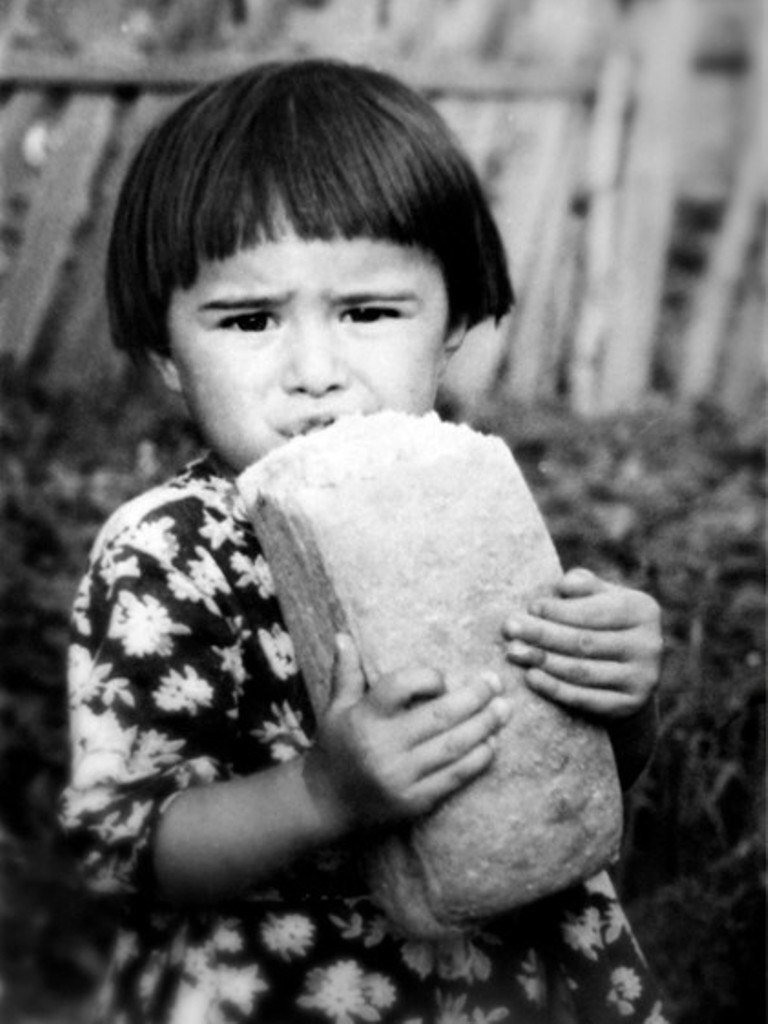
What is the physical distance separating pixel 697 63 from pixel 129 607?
6420mm

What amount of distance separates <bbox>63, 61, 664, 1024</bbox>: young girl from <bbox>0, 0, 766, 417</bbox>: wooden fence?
237 cm

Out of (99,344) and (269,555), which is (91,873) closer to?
(269,555)

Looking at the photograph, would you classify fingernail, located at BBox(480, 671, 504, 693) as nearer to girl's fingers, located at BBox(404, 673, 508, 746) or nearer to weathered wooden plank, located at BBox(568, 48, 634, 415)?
girl's fingers, located at BBox(404, 673, 508, 746)

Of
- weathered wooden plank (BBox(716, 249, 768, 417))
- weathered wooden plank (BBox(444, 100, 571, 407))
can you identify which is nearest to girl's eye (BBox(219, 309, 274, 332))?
weathered wooden plank (BBox(444, 100, 571, 407))

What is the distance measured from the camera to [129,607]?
1703 millimetres

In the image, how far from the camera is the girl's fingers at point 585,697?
65.2 inches

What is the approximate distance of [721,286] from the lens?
6.06m

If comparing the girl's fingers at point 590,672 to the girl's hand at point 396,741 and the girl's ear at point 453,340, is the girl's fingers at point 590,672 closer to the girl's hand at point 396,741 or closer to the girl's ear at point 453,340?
the girl's hand at point 396,741

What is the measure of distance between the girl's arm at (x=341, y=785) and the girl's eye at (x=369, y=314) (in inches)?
18.6

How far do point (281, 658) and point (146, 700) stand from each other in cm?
18

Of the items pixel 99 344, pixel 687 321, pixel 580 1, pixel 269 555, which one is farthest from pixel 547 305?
pixel 269 555

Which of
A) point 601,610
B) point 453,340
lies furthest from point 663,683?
point 601,610

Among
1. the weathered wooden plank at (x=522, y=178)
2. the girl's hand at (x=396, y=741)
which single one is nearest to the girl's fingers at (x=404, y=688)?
the girl's hand at (x=396, y=741)

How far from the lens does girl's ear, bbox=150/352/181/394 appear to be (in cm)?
207
